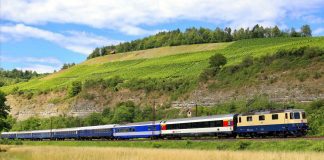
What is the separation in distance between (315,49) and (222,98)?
2046 centimetres

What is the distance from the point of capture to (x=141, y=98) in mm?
107250

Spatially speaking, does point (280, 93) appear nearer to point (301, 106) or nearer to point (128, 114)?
point (301, 106)

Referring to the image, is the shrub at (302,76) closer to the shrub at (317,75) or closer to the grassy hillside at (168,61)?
the shrub at (317,75)

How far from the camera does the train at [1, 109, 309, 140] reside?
144ft

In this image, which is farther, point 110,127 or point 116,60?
point 116,60

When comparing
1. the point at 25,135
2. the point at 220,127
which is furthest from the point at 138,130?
the point at 25,135

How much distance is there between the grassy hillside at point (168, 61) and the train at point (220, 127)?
3658 cm

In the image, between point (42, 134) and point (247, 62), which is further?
point (247, 62)

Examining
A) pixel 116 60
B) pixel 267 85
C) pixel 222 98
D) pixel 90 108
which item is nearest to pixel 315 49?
pixel 267 85

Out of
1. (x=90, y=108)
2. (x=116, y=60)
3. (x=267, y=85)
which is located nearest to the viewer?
(x=267, y=85)

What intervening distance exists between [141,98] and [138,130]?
41.7 metres

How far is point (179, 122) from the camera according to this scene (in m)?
58.0

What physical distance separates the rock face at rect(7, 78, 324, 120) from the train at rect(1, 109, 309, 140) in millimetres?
22583

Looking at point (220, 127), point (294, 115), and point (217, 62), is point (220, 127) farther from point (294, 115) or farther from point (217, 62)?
point (217, 62)
